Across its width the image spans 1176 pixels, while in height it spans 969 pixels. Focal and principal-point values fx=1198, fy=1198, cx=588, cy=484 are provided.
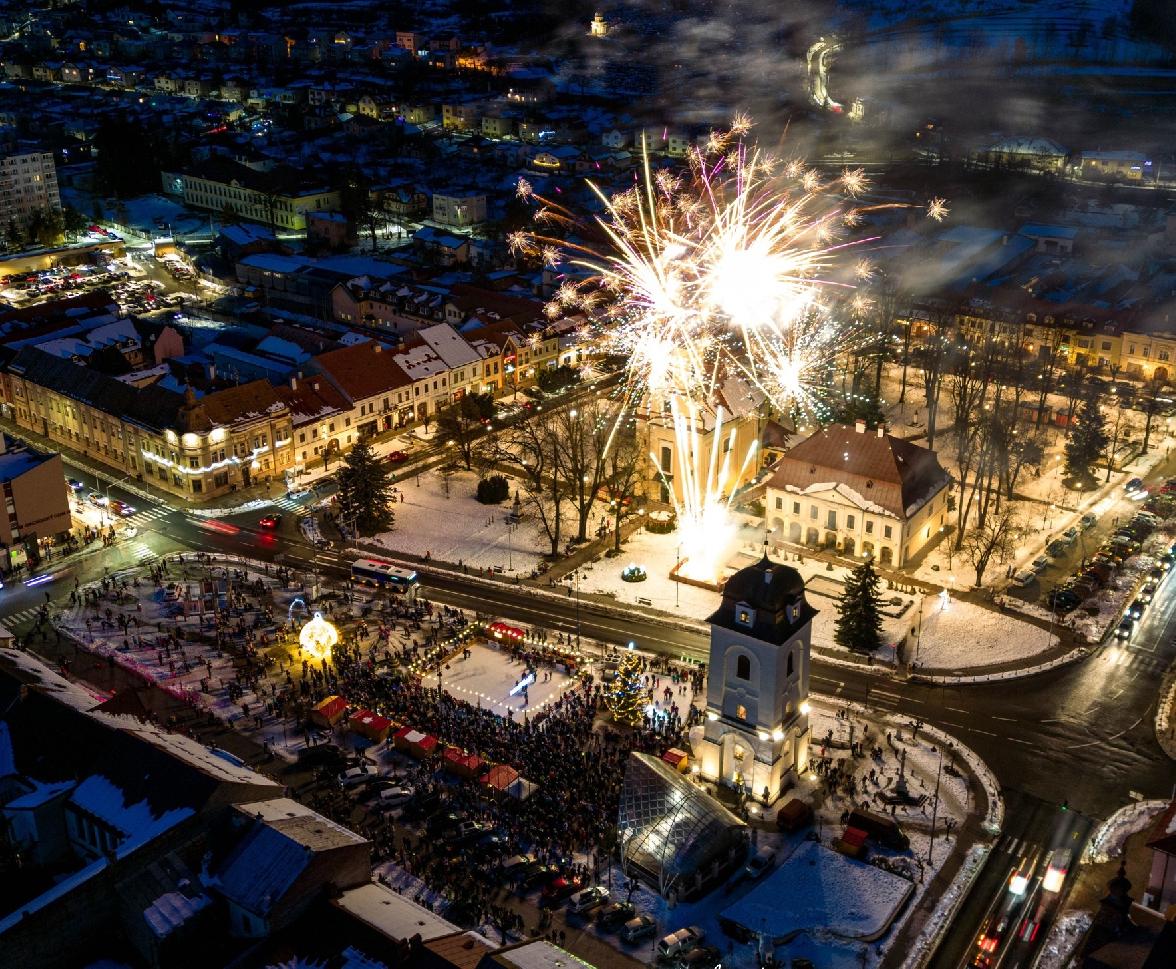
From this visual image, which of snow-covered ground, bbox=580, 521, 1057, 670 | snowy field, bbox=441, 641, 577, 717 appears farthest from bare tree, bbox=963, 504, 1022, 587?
snowy field, bbox=441, 641, 577, 717

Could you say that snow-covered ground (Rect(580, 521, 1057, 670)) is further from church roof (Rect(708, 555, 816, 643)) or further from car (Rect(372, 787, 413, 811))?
car (Rect(372, 787, 413, 811))

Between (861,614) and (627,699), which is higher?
(861,614)

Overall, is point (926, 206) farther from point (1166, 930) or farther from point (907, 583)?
point (1166, 930)

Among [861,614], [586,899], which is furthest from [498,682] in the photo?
[861,614]

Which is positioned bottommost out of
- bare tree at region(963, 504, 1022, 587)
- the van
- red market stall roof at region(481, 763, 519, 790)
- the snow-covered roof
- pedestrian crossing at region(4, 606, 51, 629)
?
pedestrian crossing at region(4, 606, 51, 629)

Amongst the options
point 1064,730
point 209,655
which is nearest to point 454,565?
point 209,655

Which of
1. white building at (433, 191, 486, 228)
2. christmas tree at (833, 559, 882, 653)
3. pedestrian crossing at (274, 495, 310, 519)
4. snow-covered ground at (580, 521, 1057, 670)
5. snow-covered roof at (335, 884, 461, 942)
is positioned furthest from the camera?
white building at (433, 191, 486, 228)

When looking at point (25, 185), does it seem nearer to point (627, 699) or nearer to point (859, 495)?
point (859, 495)
